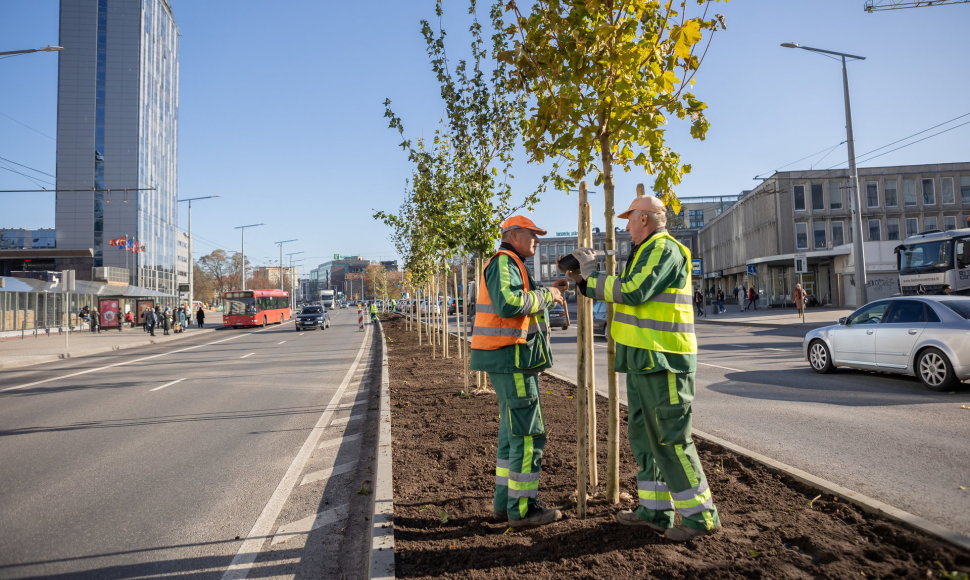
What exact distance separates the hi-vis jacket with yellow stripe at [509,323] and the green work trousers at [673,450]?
67 cm

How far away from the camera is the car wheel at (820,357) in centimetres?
1088

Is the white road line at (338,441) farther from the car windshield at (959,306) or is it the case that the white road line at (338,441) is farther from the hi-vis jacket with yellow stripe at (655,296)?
the car windshield at (959,306)

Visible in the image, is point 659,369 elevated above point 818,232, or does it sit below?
below

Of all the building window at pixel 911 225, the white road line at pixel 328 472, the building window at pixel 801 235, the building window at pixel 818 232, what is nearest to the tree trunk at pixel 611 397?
the white road line at pixel 328 472

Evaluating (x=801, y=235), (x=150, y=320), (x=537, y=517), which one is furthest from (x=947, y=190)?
(x=150, y=320)

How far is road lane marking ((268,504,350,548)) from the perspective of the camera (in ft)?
13.5

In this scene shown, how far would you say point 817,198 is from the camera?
4603 centimetres

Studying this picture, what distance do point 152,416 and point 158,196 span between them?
3464 inches

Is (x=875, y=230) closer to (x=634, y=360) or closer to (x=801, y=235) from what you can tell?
(x=801, y=235)

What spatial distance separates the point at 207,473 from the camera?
5559mm

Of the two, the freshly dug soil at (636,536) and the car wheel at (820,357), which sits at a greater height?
the car wheel at (820,357)

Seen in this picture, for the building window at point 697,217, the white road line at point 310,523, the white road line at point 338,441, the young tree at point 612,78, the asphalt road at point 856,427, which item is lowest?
the white road line at point 310,523

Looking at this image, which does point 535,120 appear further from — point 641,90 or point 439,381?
point 439,381

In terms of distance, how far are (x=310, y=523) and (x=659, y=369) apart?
9.11ft
